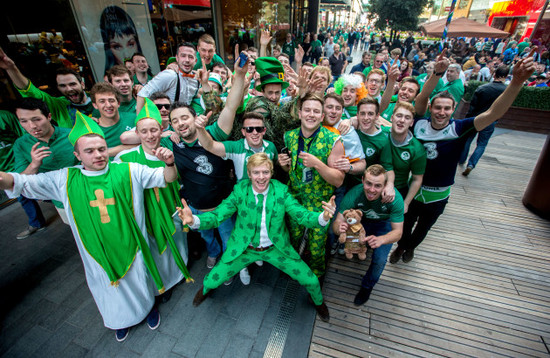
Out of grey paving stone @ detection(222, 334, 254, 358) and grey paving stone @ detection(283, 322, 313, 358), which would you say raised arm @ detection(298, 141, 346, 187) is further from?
grey paving stone @ detection(222, 334, 254, 358)

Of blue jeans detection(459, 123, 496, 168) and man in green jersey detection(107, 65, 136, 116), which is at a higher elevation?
man in green jersey detection(107, 65, 136, 116)

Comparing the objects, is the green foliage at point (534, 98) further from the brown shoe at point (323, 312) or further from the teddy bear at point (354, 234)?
the brown shoe at point (323, 312)

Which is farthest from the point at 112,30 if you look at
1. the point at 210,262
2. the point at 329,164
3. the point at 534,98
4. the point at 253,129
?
the point at 534,98

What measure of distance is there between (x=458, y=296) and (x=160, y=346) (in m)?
3.60

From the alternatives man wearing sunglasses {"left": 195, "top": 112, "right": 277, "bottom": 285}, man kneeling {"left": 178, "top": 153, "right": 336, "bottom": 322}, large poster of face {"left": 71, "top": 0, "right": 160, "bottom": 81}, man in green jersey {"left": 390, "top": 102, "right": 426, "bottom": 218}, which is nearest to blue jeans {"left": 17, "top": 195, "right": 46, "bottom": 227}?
large poster of face {"left": 71, "top": 0, "right": 160, "bottom": 81}

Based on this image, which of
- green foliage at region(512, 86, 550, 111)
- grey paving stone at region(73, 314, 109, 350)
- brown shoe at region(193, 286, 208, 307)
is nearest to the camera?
grey paving stone at region(73, 314, 109, 350)

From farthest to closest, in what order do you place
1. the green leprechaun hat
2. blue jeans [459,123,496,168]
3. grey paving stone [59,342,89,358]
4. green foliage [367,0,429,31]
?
green foliage [367,0,429,31], blue jeans [459,123,496,168], the green leprechaun hat, grey paving stone [59,342,89,358]

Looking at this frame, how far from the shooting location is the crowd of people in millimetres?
2373

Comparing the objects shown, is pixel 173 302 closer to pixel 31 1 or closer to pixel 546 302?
pixel 546 302

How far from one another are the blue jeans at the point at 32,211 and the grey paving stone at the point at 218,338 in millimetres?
3733

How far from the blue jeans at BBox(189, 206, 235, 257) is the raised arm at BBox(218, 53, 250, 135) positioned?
116cm

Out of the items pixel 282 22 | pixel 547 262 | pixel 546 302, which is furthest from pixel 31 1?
pixel 282 22

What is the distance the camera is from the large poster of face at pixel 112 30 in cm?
555

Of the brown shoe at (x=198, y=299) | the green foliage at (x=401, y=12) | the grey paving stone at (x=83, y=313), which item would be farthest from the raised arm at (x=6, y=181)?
the green foliage at (x=401, y=12)
